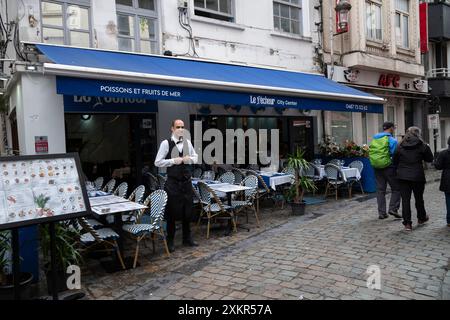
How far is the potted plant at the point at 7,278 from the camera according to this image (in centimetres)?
410

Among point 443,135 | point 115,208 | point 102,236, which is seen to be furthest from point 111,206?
point 443,135

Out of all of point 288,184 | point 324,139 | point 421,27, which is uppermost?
point 421,27

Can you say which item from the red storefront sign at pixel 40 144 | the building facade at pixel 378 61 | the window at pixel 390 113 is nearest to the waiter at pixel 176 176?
the red storefront sign at pixel 40 144

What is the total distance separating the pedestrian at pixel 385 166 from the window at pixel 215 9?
5.56 meters

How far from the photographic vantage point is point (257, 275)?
4785 mm

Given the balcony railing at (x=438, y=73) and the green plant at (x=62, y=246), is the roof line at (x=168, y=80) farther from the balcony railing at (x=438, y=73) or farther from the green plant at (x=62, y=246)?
the balcony railing at (x=438, y=73)

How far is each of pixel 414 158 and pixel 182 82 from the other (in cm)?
406

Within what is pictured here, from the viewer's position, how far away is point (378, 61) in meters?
13.9

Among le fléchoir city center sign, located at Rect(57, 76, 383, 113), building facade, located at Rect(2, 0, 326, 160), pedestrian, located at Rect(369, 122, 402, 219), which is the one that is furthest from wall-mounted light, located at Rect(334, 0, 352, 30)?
pedestrian, located at Rect(369, 122, 402, 219)

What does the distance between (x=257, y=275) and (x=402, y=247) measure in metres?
2.35

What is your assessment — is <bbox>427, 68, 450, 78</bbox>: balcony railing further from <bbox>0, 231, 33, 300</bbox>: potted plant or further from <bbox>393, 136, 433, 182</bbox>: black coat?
<bbox>0, 231, 33, 300</bbox>: potted plant

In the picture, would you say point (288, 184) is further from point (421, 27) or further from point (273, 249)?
point (421, 27)

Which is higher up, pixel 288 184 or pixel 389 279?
pixel 288 184
